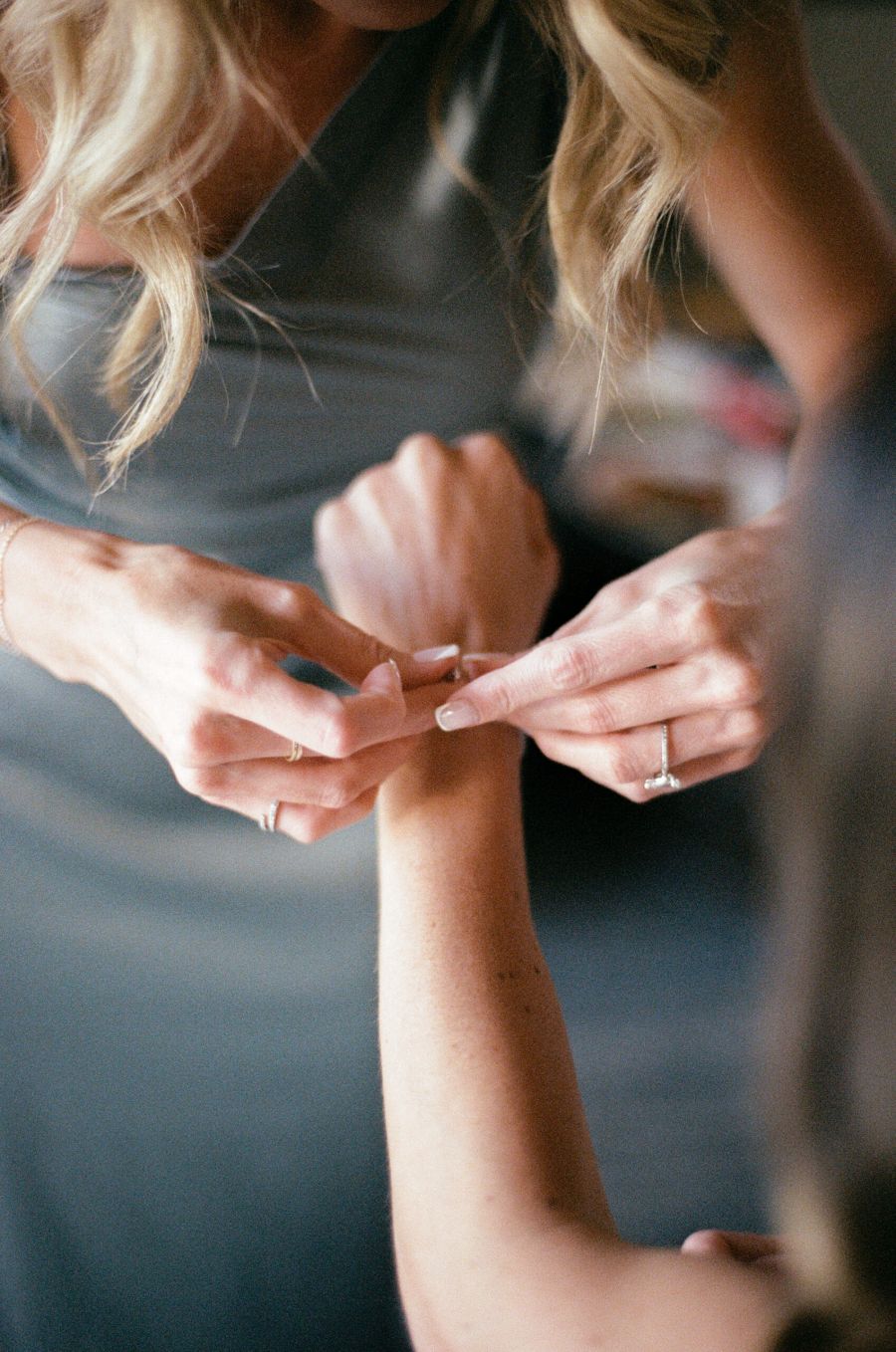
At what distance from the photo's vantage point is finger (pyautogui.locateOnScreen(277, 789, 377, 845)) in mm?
517

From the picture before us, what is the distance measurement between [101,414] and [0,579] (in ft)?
0.35

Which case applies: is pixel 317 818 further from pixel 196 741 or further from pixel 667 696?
pixel 667 696

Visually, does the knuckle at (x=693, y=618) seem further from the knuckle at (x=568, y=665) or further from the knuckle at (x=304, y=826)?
the knuckle at (x=304, y=826)

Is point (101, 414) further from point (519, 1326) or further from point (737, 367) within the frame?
point (519, 1326)

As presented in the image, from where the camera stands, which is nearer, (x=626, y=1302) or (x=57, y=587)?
(x=626, y=1302)

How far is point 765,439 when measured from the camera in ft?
1.75

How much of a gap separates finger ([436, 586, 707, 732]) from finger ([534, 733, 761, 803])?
→ 1.3 inches

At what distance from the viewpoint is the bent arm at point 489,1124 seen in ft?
1.38

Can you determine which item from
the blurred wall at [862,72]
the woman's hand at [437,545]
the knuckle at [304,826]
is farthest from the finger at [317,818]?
the blurred wall at [862,72]

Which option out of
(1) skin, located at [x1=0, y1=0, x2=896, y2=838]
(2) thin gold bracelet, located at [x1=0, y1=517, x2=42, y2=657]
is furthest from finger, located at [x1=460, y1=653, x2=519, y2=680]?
(2) thin gold bracelet, located at [x1=0, y1=517, x2=42, y2=657]

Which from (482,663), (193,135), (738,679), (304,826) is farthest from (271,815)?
(193,135)

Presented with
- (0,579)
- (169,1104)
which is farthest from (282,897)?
(0,579)

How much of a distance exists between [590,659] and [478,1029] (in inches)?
6.9

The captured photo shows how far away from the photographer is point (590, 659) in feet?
1.63
